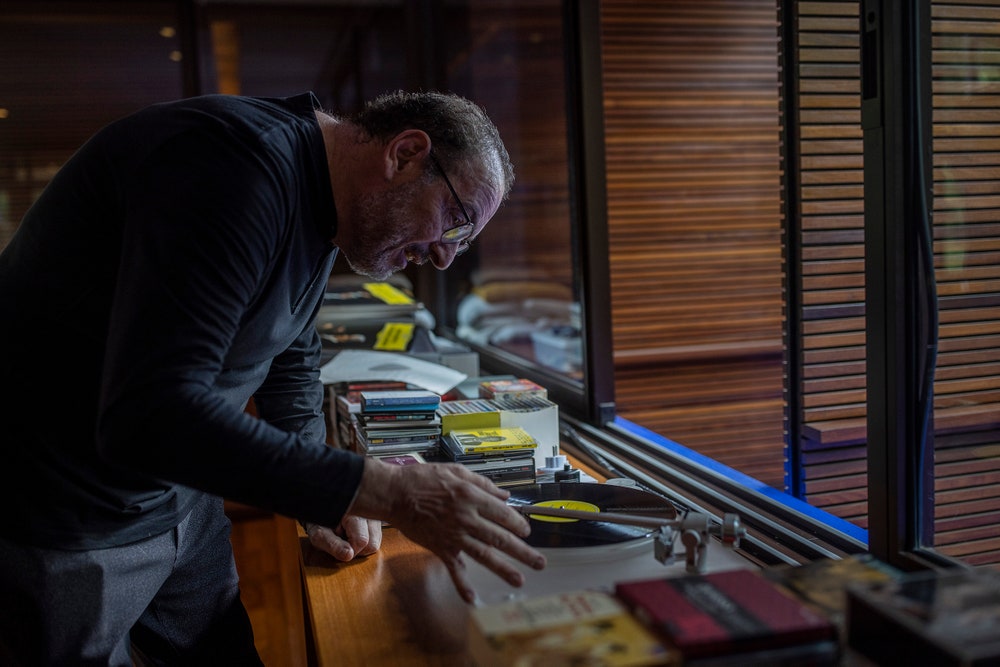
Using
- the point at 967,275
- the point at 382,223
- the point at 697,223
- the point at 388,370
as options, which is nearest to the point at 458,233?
the point at 382,223

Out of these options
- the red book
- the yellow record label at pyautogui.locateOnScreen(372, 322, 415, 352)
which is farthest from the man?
the yellow record label at pyautogui.locateOnScreen(372, 322, 415, 352)

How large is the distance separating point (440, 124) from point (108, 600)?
35.7 inches

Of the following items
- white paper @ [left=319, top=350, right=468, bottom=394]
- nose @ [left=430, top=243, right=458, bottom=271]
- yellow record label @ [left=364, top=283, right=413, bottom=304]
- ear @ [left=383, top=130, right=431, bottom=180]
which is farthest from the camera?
yellow record label @ [left=364, top=283, right=413, bottom=304]

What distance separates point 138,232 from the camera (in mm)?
961

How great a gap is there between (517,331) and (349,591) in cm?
250

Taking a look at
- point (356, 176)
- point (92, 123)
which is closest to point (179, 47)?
point (92, 123)

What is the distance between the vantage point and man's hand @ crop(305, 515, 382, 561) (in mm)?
1349

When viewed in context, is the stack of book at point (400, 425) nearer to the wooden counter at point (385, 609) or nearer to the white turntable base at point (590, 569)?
the wooden counter at point (385, 609)

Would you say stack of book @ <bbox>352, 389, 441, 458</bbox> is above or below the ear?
below

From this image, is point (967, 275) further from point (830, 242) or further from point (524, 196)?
point (524, 196)

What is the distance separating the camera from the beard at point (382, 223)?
1287mm

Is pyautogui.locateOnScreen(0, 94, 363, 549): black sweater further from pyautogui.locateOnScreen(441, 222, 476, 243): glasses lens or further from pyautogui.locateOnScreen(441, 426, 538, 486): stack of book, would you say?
pyautogui.locateOnScreen(441, 426, 538, 486): stack of book

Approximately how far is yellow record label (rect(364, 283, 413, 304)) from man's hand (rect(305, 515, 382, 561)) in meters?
1.66

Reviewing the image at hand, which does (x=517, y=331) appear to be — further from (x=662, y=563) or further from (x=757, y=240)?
(x=662, y=563)
